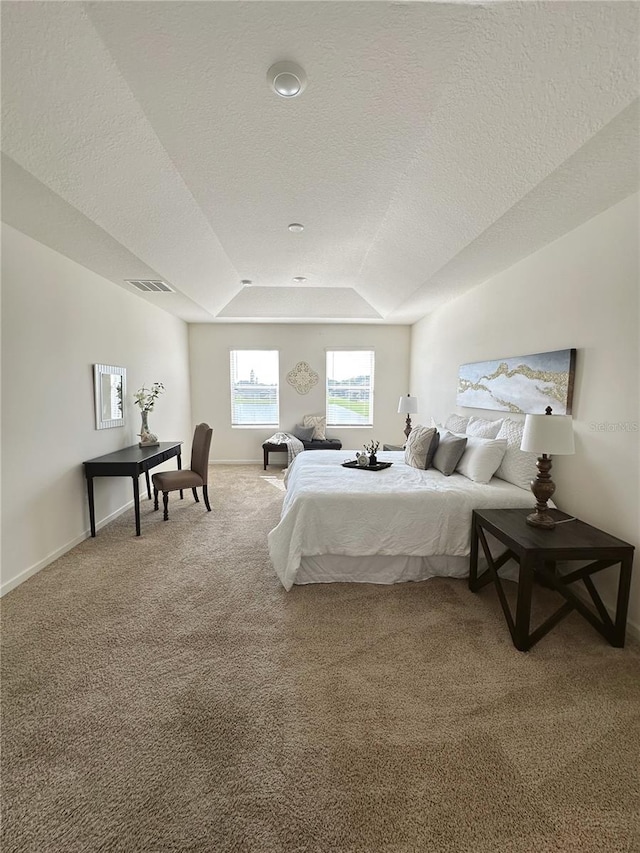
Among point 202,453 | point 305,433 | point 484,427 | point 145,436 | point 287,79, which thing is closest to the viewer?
point 287,79

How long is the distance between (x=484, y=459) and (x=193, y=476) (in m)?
3.10

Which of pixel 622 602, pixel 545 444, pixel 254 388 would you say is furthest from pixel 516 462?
pixel 254 388

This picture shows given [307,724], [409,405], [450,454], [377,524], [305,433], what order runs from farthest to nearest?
[305,433] → [409,405] → [450,454] → [377,524] → [307,724]

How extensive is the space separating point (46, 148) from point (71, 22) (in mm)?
706

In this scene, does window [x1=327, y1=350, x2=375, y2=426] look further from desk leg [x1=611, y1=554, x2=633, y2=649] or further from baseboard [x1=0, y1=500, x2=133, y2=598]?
desk leg [x1=611, y1=554, x2=633, y2=649]

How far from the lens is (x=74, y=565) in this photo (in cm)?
291

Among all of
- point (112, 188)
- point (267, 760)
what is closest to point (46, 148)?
point (112, 188)

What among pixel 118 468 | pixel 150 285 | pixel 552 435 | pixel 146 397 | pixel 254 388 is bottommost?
pixel 118 468

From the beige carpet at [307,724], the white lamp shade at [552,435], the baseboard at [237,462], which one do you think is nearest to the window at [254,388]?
the baseboard at [237,462]

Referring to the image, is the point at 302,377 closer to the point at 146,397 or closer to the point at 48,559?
the point at 146,397

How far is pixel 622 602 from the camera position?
1963 mm

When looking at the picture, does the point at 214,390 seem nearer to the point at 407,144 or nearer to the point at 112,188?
the point at 112,188

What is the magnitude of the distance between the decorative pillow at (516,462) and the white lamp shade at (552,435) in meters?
0.65

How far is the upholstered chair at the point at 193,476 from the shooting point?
393 cm
